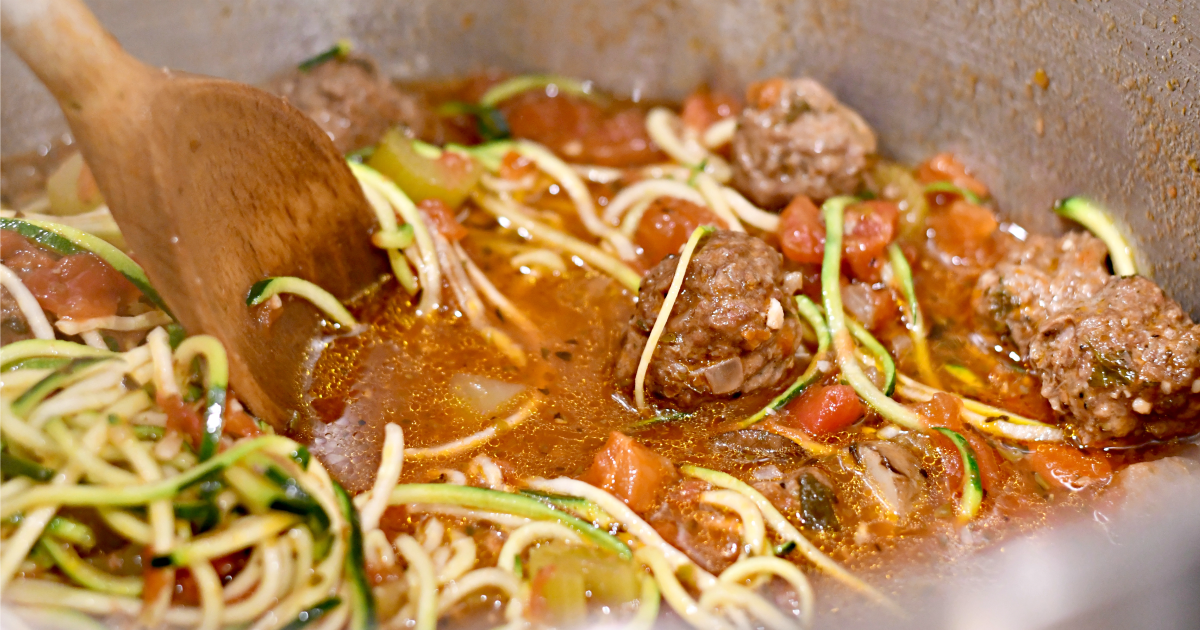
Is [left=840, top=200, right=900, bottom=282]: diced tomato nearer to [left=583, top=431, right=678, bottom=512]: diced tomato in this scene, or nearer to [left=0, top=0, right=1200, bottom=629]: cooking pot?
[left=0, top=0, right=1200, bottom=629]: cooking pot

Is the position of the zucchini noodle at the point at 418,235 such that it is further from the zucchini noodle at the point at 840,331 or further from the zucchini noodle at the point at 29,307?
the zucchini noodle at the point at 840,331

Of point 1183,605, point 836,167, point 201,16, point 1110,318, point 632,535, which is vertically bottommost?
point 632,535

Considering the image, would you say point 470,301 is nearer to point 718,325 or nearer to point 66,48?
point 718,325

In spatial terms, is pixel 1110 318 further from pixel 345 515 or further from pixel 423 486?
pixel 345 515

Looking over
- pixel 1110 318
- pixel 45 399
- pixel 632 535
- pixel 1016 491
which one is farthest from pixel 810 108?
pixel 45 399

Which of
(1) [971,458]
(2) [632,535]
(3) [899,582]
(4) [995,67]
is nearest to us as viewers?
(3) [899,582]

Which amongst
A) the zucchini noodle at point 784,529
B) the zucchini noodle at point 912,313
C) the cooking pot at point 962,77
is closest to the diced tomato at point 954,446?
the zucchini noodle at point 912,313

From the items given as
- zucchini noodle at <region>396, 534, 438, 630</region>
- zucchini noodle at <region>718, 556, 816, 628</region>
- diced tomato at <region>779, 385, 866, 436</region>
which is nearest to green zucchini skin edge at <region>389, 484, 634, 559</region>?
zucchini noodle at <region>396, 534, 438, 630</region>
